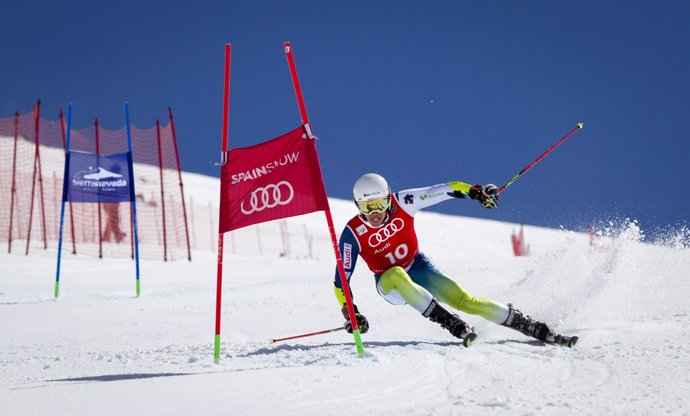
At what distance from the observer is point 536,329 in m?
4.80

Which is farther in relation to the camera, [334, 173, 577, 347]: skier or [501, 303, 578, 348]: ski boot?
[334, 173, 577, 347]: skier

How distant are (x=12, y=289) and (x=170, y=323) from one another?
6385 millimetres

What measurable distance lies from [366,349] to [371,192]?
1.25 m

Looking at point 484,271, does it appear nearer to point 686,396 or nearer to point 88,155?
→ point 88,155

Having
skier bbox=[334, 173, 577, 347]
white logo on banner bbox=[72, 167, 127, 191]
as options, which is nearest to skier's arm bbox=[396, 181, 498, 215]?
skier bbox=[334, 173, 577, 347]

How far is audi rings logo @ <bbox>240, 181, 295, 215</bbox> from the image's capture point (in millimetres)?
4656

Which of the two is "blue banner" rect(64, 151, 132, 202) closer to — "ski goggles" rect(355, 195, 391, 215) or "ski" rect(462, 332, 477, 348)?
"ski goggles" rect(355, 195, 391, 215)

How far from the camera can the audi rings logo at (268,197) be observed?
4.66 m

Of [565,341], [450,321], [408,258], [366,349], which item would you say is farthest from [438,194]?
[565,341]

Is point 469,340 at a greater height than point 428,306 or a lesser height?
lesser

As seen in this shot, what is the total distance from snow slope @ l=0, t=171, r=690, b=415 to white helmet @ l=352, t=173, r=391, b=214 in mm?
1149

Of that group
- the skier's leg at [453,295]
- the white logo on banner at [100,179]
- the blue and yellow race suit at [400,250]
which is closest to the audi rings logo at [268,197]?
the blue and yellow race suit at [400,250]

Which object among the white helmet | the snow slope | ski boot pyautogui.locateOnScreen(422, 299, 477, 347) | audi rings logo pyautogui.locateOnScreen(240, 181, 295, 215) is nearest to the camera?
the snow slope

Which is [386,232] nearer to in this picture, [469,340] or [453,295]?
[453,295]
